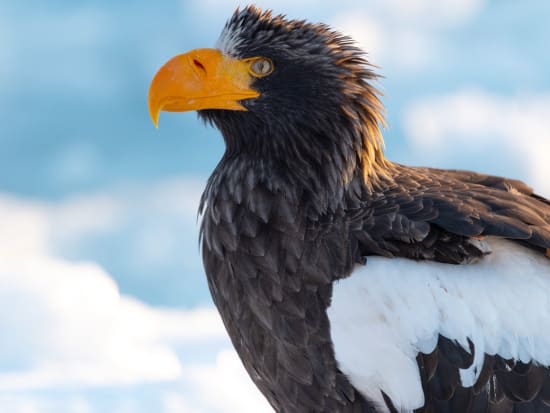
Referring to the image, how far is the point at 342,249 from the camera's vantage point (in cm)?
579

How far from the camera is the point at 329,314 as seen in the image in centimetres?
572

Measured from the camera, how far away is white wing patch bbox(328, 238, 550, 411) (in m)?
5.66

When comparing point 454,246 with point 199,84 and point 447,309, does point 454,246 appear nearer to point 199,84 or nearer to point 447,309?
point 447,309

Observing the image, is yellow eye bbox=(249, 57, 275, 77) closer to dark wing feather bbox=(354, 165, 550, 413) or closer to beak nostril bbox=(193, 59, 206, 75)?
beak nostril bbox=(193, 59, 206, 75)

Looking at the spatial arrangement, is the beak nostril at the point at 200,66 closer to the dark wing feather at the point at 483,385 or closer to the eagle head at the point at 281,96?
the eagle head at the point at 281,96

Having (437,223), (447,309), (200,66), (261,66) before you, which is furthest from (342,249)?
(200,66)

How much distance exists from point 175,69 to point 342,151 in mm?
1196

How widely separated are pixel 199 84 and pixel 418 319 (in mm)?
2048

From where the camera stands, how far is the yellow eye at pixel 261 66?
20.6 ft

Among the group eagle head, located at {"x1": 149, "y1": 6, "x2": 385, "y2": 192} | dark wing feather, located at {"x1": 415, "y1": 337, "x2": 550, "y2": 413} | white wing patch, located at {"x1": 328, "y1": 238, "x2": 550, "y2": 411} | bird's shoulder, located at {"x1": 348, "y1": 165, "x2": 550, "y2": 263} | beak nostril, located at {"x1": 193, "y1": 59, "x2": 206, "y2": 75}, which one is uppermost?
beak nostril, located at {"x1": 193, "y1": 59, "x2": 206, "y2": 75}

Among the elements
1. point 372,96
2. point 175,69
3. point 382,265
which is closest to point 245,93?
point 175,69

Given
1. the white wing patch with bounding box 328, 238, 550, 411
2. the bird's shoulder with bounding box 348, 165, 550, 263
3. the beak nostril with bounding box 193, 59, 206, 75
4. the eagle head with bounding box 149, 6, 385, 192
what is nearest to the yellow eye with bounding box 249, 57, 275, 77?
the eagle head with bounding box 149, 6, 385, 192

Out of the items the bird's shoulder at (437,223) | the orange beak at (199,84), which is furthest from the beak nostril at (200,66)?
the bird's shoulder at (437,223)

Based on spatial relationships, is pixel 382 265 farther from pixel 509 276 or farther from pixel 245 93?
pixel 245 93
